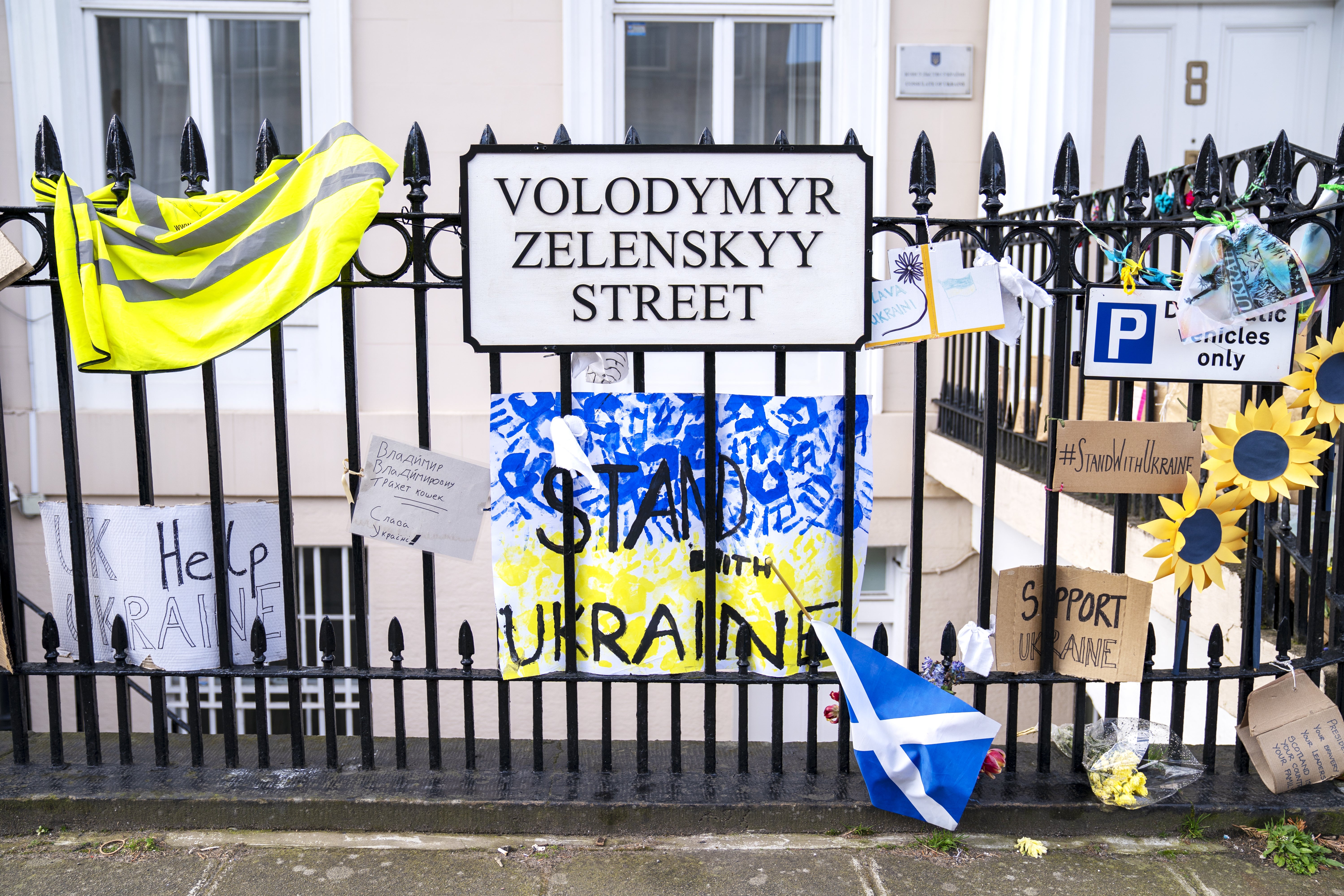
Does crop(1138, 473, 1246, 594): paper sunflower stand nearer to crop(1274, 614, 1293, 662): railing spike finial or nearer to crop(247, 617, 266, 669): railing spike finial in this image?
crop(1274, 614, 1293, 662): railing spike finial

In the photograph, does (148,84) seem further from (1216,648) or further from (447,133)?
(1216,648)

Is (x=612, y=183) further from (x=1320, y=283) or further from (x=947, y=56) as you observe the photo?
(x=947, y=56)

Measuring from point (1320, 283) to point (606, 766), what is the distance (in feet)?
7.46

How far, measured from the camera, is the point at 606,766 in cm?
247

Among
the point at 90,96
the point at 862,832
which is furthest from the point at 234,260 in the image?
the point at 90,96

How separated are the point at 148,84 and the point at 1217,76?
6.98 meters

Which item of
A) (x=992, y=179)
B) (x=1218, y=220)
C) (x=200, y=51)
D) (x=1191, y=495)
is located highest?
(x=200, y=51)

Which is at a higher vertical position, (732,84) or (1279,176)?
(732,84)

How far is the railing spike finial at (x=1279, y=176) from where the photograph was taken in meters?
2.20

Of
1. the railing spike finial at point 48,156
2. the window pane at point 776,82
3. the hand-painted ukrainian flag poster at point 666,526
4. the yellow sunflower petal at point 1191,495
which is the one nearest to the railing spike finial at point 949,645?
the hand-painted ukrainian flag poster at point 666,526

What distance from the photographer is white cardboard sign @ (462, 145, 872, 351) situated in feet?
7.13

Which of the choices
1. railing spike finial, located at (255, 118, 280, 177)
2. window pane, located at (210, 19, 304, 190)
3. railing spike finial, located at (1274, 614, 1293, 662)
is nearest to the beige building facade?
window pane, located at (210, 19, 304, 190)

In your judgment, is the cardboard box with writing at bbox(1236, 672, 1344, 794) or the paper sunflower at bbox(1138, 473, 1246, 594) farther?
the cardboard box with writing at bbox(1236, 672, 1344, 794)

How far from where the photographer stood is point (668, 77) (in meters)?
6.16
